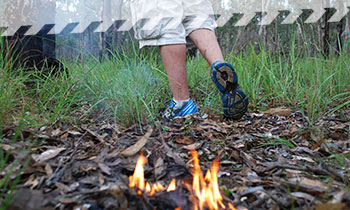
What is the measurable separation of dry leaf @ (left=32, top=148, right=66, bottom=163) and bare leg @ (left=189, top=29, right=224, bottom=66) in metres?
1.08

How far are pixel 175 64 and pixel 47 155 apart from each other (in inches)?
38.0

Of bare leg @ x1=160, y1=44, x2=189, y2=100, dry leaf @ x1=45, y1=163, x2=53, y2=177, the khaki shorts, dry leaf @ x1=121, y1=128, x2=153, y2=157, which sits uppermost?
the khaki shorts

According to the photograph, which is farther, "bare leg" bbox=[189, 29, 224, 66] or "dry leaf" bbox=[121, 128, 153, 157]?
"bare leg" bbox=[189, 29, 224, 66]

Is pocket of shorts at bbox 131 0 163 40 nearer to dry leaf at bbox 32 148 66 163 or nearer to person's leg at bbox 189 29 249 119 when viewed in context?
person's leg at bbox 189 29 249 119

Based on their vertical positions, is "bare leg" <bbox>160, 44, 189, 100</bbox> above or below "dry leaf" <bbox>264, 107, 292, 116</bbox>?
above

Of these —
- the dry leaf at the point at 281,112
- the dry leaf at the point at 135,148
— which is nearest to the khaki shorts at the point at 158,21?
the dry leaf at the point at 135,148

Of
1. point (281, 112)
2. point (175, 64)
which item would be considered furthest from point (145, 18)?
point (281, 112)

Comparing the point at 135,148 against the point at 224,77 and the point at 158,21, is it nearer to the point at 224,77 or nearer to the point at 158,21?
the point at 224,77

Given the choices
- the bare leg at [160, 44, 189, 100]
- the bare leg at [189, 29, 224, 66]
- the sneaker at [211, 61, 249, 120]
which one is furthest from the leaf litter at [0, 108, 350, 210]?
the bare leg at [189, 29, 224, 66]

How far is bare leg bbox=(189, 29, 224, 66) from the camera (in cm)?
178

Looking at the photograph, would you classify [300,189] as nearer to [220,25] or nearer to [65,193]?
[65,193]

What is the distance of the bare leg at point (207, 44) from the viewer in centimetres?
178

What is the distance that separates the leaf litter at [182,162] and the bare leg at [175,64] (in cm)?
25

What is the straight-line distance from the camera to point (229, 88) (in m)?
1.71
